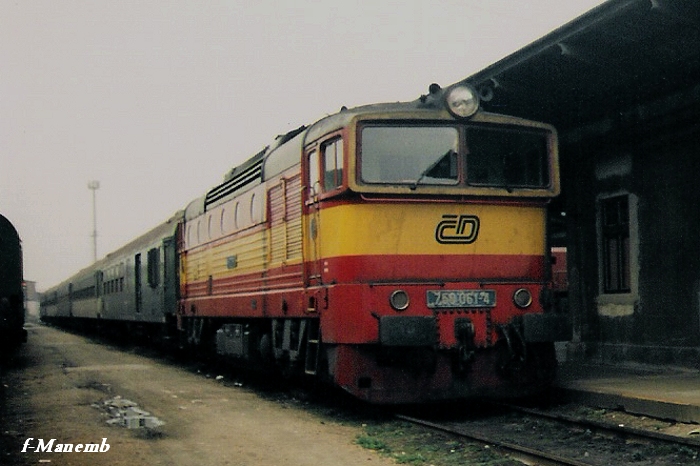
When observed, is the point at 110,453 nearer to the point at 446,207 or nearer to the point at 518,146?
the point at 446,207

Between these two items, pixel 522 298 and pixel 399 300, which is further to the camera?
pixel 522 298

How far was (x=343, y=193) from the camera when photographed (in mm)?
9398

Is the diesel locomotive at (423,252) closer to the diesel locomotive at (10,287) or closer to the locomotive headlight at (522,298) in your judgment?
the locomotive headlight at (522,298)

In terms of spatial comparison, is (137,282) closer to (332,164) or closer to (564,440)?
(332,164)

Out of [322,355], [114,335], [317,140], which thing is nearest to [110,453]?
[322,355]

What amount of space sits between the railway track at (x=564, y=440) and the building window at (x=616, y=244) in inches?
180

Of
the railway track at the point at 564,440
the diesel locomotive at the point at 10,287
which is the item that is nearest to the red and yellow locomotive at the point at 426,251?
the railway track at the point at 564,440

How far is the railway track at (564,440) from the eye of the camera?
7.27m

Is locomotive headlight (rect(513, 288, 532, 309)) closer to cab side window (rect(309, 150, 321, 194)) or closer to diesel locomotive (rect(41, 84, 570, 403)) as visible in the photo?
diesel locomotive (rect(41, 84, 570, 403))

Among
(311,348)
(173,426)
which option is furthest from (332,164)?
(173,426)

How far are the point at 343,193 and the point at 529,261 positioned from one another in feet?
7.03

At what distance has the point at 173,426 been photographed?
958 cm

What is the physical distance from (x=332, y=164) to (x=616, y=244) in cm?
591

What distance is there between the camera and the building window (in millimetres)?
13648
